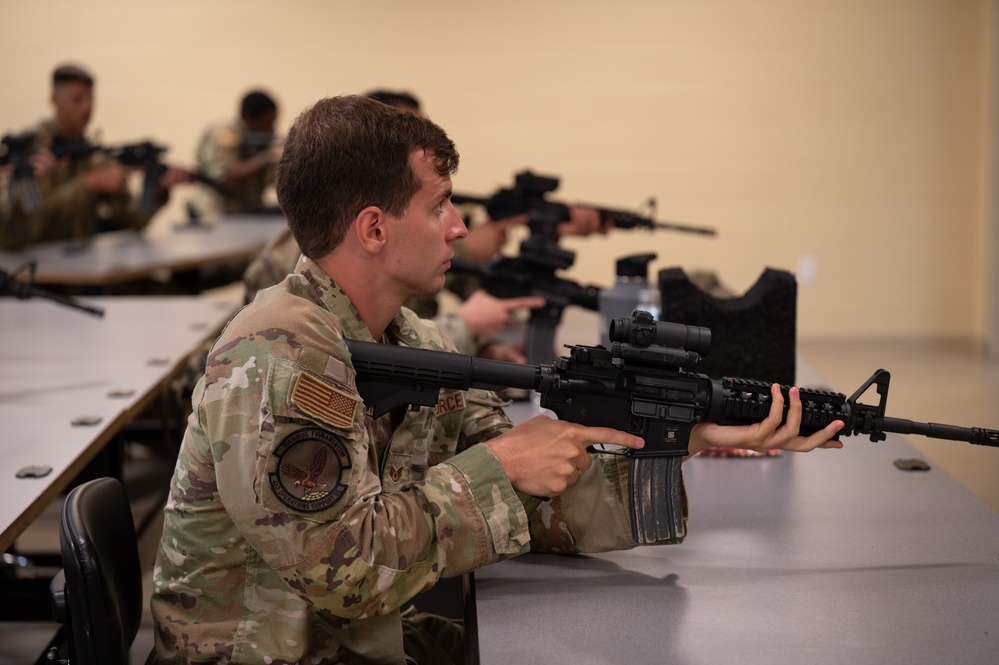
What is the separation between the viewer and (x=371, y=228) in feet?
5.06

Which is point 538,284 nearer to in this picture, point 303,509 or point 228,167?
point 303,509

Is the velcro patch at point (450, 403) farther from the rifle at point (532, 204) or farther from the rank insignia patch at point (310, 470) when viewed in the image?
the rifle at point (532, 204)

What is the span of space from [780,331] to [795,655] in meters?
1.00

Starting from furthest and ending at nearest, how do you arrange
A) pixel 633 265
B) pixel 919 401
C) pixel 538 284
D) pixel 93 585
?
1. pixel 919 401
2. pixel 538 284
3. pixel 633 265
4. pixel 93 585

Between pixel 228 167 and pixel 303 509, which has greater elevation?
pixel 228 167

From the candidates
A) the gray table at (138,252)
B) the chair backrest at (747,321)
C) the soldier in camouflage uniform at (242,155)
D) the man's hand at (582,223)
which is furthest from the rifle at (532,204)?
the soldier in camouflage uniform at (242,155)

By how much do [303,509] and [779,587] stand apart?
2.31 feet

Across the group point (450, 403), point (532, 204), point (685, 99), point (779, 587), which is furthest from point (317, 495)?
point (685, 99)

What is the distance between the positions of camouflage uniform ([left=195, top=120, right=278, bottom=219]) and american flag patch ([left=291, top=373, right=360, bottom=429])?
5.42 meters

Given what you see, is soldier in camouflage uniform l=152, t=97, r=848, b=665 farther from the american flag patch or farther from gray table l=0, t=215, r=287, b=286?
gray table l=0, t=215, r=287, b=286

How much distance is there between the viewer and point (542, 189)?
11.9 ft

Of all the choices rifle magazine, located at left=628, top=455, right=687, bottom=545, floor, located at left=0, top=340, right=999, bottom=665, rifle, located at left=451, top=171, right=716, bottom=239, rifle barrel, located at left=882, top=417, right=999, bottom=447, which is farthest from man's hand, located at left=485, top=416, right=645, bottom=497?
rifle, located at left=451, top=171, right=716, bottom=239

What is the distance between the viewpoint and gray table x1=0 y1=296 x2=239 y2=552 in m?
2.06

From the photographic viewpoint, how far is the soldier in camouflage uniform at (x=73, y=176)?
537 centimetres
